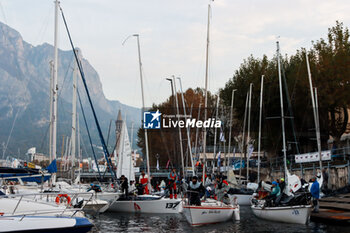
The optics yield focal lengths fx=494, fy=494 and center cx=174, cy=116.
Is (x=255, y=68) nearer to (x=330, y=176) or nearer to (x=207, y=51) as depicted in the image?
(x=330, y=176)

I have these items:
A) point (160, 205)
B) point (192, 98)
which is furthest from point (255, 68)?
point (160, 205)

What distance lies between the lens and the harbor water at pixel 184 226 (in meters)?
21.6

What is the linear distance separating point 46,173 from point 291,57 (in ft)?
144

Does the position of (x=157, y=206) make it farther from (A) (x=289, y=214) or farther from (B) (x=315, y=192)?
(B) (x=315, y=192)

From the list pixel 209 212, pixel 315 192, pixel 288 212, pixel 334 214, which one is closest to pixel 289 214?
pixel 288 212

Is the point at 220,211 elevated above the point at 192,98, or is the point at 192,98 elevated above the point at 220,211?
the point at 192,98

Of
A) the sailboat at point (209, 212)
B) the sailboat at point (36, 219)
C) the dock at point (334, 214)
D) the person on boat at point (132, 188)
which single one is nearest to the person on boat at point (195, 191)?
the sailboat at point (209, 212)

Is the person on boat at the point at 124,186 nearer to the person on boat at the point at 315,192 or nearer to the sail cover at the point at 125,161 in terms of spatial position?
the sail cover at the point at 125,161

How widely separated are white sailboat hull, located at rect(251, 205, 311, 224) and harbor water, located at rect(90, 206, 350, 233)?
29 centimetres

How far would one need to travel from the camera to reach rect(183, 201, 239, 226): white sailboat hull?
2305 centimetres

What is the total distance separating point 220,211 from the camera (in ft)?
78.8

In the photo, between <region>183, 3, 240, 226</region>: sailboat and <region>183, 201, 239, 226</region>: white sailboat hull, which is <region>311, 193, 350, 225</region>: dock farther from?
<region>183, 201, 239, 226</region>: white sailboat hull

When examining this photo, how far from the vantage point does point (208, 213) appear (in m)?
23.5

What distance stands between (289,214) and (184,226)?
16.3 feet
